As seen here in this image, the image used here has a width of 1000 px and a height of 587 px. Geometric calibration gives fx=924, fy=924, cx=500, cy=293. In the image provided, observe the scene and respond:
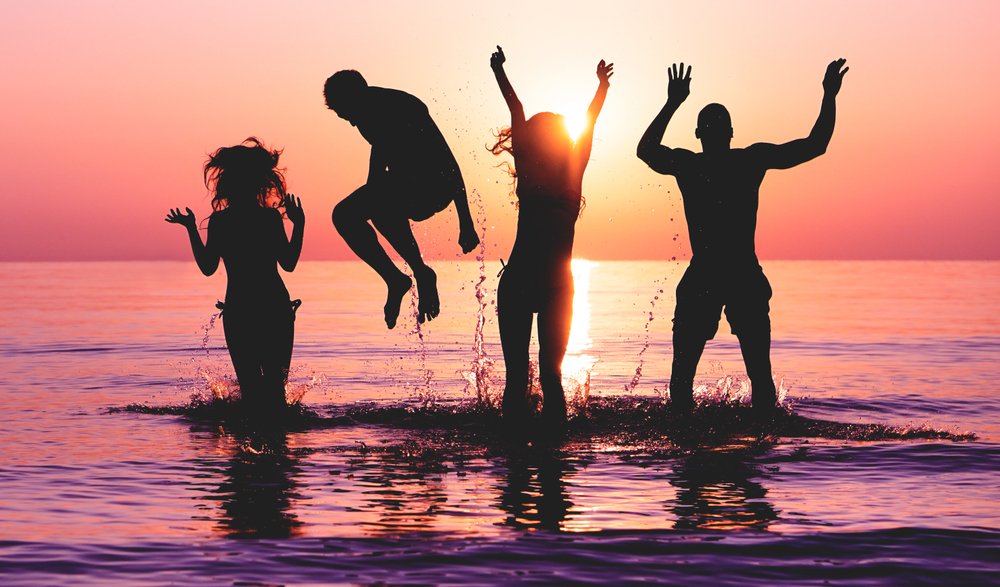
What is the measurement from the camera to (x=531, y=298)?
294 inches

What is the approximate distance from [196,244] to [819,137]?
17.4 feet

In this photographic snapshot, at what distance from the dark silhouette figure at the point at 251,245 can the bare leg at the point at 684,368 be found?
133 inches

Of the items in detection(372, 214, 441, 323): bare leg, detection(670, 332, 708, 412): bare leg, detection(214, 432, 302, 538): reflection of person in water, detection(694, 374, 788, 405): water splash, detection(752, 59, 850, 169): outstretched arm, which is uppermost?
detection(752, 59, 850, 169): outstretched arm

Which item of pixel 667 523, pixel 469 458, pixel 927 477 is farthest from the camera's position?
pixel 469 458

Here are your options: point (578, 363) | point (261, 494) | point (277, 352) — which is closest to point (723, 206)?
point (277, 352)

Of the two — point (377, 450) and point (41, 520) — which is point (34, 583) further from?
point (377, 450)

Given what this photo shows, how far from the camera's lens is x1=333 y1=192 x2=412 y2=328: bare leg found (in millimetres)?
7516

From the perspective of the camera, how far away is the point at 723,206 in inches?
309

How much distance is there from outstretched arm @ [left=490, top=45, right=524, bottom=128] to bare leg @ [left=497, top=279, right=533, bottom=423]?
132cm

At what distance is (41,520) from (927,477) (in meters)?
5.69

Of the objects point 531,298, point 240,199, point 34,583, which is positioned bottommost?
point 34,583

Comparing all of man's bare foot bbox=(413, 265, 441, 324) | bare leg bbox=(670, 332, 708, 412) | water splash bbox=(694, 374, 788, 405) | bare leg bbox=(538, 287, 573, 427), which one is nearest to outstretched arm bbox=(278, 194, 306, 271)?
man's bare foot bbox=(413, 265, 441, 324)

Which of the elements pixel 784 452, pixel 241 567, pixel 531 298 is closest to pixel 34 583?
pixel 241 567

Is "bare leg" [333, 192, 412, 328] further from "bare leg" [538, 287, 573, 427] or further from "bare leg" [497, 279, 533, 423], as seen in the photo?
"bare leg" [538, 287, 573, 427]
